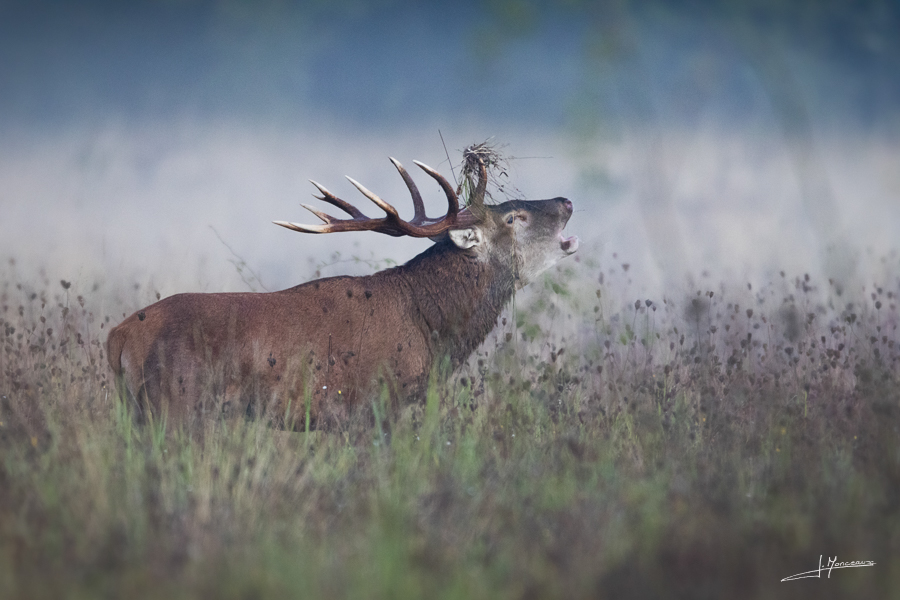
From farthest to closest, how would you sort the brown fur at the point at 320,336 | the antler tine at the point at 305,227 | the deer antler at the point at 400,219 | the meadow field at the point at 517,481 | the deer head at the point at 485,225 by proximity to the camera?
the deer head at the point at 485,225
the deer antler at the point at 400,219
the antler tine at the point at 305,227
the brown fur at the point at 320,336
the meadow field at the point at 517,481

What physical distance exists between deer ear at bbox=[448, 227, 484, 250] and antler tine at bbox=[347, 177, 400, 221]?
0.48 metres

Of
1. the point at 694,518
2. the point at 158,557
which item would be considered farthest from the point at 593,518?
the point at 158,557

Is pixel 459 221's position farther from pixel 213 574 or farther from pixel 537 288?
pixel 213 574

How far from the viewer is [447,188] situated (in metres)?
6.16

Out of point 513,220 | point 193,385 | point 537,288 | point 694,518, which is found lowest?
point 694,518

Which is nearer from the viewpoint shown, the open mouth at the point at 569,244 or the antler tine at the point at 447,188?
the antler tine at the point at 447,188

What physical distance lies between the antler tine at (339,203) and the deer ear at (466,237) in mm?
842

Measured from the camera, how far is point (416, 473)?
4043mm

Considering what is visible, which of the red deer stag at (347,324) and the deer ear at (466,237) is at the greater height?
the deer ear at (466,237)

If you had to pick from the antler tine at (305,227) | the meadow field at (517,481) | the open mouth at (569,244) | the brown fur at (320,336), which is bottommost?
the meadow field at (517,481)

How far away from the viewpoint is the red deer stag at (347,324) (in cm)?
Result: 518

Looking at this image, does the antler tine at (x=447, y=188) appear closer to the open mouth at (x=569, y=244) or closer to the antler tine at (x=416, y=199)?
the antler tine at (x=416, y=199)

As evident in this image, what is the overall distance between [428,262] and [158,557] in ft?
11.8
